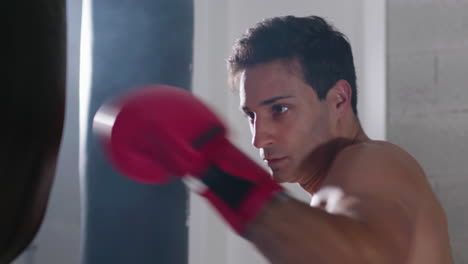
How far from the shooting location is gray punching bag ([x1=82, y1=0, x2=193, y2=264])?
99cm

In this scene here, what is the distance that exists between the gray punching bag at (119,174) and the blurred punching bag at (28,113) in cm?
54

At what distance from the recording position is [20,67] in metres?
0.41

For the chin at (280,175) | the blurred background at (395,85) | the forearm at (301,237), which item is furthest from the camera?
the blurred background at (395,85)

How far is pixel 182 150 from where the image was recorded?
24.9 inches

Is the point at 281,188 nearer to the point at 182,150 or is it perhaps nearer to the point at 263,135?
the point at 182,150

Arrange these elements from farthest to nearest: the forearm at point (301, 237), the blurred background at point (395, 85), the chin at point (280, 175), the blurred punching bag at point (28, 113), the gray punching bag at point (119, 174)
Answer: the blurred background at point (395, 85) < the chin at point (280, 175) < the gray punching bag at point (119, 174) < the forearm at point (301, 237) < the blurred punching bag at point (28, 113)

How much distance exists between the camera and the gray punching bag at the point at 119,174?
3.25ft

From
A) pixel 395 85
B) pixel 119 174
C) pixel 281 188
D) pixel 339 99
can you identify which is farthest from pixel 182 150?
pixel 395 85

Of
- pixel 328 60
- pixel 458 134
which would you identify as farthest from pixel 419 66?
pixel 328 60

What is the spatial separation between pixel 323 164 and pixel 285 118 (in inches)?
4.8

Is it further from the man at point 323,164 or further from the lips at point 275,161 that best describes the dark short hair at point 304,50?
the lips at point 275,161

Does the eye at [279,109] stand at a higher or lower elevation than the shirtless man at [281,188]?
lower

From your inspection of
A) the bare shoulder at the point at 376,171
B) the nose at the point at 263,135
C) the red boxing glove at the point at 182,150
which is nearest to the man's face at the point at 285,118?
the nose at the point at 263,135

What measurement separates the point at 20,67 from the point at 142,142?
272 millimetres
